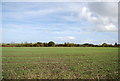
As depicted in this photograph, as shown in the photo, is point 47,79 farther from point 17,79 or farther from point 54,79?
point 17,79

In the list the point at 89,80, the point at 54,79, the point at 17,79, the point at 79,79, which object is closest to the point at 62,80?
the point at 54,79

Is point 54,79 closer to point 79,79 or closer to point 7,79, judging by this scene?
point 79,79

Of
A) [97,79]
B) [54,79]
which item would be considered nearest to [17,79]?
[54,79]

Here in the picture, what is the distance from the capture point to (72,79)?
285 inches

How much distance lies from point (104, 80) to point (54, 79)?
2.49m

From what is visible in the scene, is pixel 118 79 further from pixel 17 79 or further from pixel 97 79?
pixel 17 79

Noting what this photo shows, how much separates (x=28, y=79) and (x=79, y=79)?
255cm

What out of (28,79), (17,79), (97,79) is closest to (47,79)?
(28,79)

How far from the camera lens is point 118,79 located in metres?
7.34

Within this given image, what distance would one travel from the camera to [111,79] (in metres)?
7.30

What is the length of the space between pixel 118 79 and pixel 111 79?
0.37 m

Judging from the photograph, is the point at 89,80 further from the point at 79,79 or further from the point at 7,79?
the point at 7,79

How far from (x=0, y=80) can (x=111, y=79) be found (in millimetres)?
5557

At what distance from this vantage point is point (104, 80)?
23.3ft
